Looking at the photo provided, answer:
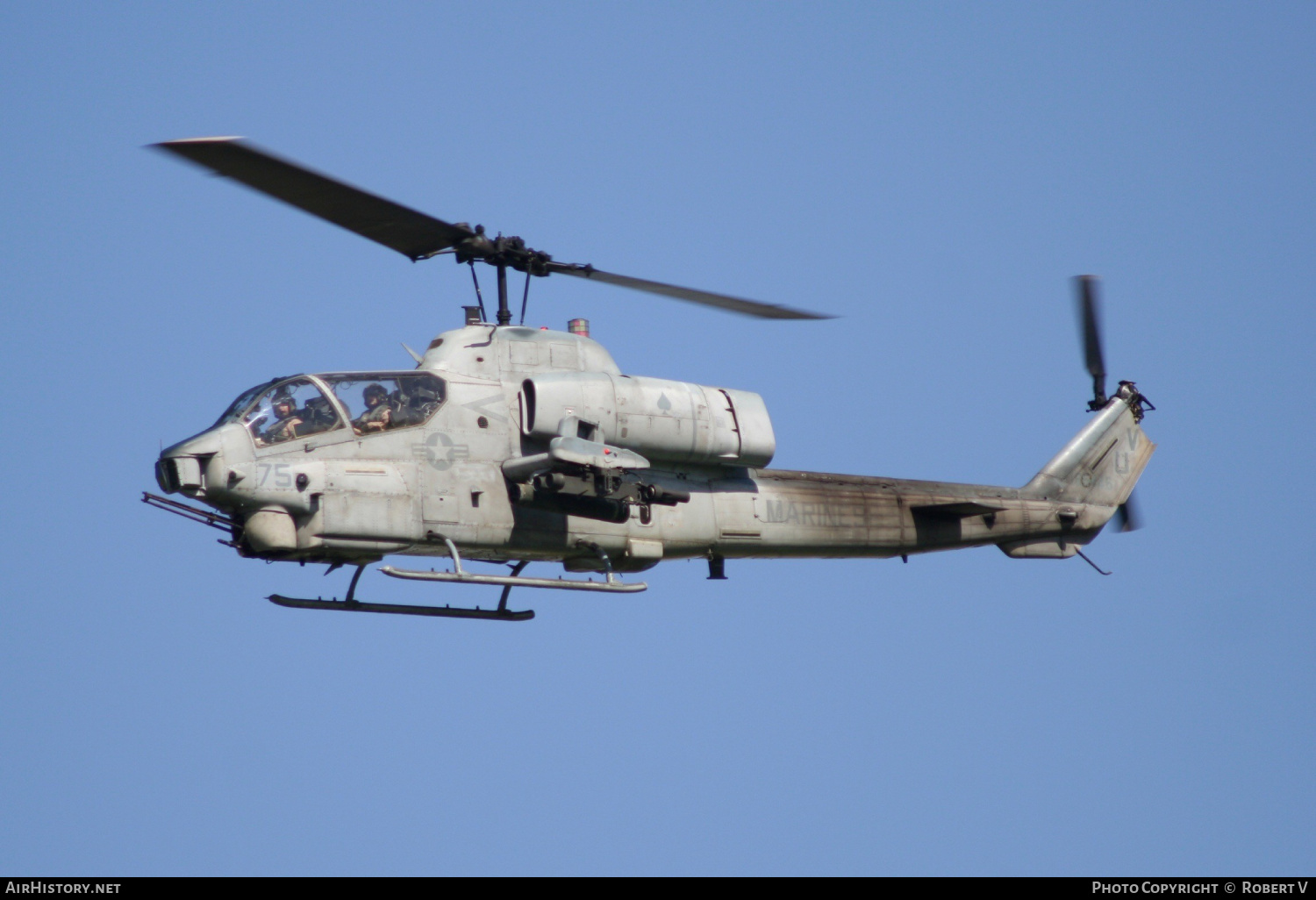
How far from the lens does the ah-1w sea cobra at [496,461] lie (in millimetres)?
14484

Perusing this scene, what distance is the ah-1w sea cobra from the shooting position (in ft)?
47.5

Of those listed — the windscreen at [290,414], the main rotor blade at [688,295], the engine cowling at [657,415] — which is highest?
the main rotor blade at [688,295]

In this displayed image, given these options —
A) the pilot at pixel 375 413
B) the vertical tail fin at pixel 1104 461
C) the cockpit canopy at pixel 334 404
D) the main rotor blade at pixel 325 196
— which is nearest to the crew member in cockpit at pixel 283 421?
the cockpit canopy at pixel 334 404

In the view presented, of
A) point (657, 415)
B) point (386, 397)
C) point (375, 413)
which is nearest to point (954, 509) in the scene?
point (657, 415)

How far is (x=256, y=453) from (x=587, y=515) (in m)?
3.26

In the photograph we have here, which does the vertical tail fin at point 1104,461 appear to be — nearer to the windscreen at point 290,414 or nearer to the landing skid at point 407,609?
the landing skid at point 407,609

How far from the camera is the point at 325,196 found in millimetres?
14016

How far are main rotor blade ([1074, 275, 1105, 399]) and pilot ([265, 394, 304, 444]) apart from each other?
10.6 meters

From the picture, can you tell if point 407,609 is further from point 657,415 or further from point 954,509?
point 954,509
